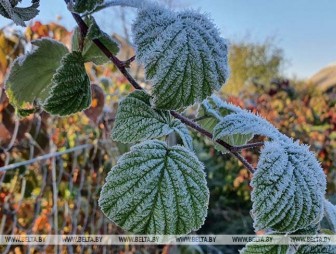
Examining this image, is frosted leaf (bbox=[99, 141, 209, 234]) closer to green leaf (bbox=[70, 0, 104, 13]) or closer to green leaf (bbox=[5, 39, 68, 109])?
green leaf (bbox=[70, 0, 104, 13])

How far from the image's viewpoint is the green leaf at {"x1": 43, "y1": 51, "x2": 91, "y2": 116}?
0.50 meters

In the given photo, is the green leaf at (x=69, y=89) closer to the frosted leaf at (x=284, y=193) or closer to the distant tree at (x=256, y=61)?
the frosted leaf at (x=284, y=193)

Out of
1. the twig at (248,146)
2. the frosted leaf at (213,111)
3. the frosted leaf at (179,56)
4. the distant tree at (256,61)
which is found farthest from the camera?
the distant tree at (256,61)

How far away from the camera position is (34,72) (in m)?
0.67

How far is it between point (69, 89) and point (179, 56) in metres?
0.16

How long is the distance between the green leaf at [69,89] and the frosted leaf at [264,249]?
0.75ft

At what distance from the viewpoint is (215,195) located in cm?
548

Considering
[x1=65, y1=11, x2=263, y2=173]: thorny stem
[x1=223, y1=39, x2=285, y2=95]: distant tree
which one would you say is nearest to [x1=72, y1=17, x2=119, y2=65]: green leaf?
[x1=65, y1=11, x2=263, y2=173]: thorny stem

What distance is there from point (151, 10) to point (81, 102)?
0.50 feet

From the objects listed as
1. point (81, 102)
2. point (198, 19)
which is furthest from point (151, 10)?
point (81, 102)

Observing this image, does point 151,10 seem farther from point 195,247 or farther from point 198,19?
point 195,247

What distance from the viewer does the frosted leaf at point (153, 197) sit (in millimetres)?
399

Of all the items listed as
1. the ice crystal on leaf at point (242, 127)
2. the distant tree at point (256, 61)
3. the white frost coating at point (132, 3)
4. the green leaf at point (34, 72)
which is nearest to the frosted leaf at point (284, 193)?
the ice crystal on leaf at point (242, 127)

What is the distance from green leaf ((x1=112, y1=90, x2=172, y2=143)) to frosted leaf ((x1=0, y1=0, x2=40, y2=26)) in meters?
0.13
